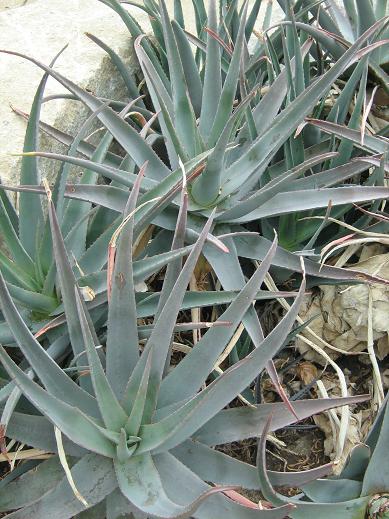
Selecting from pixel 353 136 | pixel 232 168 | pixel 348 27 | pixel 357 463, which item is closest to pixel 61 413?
pixel 357 463

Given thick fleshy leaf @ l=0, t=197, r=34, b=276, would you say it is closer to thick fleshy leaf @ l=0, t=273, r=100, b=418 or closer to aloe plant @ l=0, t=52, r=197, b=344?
aloe plant @ l=0, t=52, r=197, b=344

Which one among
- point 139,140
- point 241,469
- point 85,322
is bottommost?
point 241,469

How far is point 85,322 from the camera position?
1.09 meters

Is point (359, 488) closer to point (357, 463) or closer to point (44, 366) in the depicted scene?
point (357, 463)

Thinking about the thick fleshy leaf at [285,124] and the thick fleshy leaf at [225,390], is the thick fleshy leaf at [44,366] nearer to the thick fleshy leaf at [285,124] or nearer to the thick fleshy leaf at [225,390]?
the thick fleshy leaf at [225,390]

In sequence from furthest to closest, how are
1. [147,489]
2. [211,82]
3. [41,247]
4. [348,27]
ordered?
1. [348,27]
2. [211,82]
3. [41,247]
4. [147,489]

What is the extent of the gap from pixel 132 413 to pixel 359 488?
442 mm

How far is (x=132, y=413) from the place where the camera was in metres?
1.07

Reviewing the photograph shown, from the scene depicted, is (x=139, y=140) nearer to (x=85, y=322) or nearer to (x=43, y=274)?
(x=43, y=274)

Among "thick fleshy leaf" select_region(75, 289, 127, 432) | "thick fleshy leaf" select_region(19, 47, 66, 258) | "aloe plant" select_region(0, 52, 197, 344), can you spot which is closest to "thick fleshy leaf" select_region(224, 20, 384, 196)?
"aloe plant" select_region(0, 52, 197, 344)

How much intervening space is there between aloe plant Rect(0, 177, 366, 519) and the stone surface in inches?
23.4

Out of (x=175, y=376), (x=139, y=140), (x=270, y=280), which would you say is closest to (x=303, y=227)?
(x=270, y=280)

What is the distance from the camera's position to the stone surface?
1.70 metres

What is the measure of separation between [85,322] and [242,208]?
0.46m
